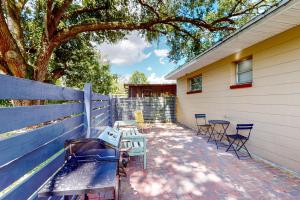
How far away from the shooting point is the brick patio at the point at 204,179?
9.68ft

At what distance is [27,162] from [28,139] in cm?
17

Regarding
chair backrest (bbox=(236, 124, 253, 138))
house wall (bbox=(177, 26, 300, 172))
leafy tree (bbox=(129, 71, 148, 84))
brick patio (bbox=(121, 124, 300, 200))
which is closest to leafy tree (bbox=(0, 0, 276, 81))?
house wall (bbox=(177, 26, 300, 172))

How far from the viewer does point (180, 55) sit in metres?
10.6

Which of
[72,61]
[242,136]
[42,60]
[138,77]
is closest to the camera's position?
[242,136]

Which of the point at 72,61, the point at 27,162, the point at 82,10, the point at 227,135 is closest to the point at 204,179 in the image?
the point at 227,135

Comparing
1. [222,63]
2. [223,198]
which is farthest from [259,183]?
[222,63]

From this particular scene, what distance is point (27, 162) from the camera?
1440mm

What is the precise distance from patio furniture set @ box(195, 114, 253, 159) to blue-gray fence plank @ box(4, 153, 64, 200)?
388 centimetres

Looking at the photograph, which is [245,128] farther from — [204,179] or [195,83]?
[195,83]

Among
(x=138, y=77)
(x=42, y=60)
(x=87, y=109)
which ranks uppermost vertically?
(x=138, y=77)

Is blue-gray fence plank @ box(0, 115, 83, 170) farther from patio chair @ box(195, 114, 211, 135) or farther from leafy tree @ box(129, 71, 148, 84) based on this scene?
leafy tree @ box(129, 71, 148, 84)

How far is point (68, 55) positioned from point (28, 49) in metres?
2.43

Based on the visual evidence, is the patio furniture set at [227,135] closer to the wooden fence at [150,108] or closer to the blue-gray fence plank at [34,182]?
the wooden fence at [150,108]

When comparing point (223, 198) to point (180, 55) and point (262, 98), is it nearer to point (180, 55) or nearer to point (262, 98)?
point (262, 98)
